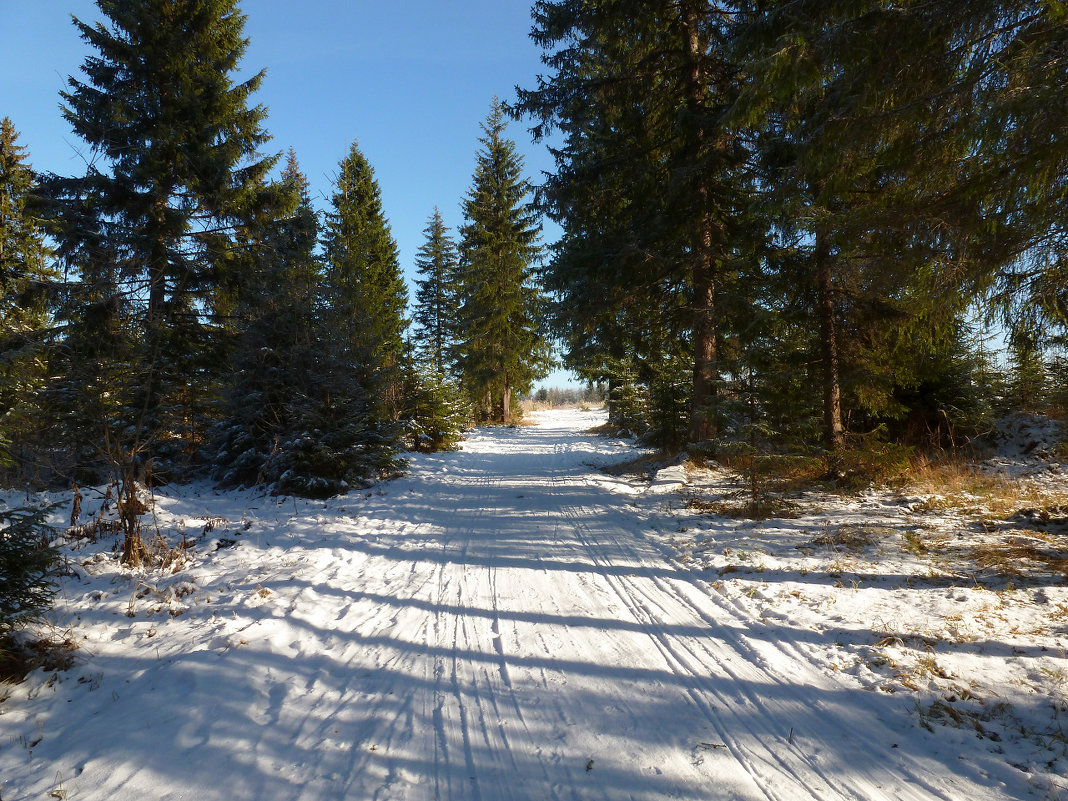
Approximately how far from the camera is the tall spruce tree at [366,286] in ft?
35.9

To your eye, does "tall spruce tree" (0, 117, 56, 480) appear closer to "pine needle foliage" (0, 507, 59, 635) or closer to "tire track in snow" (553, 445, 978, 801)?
"pine needle foliage" (0, 507, 59, 635)

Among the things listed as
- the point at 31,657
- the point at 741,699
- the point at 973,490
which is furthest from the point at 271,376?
the point at 973,490

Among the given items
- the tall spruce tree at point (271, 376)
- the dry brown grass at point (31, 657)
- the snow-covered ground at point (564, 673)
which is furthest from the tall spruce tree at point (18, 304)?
the tall spruce tree at point (271, 376)

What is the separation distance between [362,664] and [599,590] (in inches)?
93.2

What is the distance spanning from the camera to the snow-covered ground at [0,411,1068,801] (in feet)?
8.62

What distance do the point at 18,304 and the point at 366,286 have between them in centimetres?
887

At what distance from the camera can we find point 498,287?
2775cm

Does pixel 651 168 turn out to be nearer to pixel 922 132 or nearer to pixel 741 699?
pixel 922 132

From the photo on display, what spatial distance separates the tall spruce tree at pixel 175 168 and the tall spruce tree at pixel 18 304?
1.62 meters

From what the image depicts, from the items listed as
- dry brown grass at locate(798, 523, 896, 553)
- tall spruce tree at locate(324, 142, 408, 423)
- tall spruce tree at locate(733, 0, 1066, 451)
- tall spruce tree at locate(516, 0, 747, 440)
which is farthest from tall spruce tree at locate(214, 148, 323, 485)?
dry brown grass at locate(798, 523, 896, 553)

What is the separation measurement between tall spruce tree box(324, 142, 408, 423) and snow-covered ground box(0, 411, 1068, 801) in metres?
5.20

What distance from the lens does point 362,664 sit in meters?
3.83

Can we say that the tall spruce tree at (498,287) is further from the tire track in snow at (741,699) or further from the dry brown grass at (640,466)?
the tire track in snow at (741,699)

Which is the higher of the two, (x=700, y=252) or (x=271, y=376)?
(x=700, y=252)
